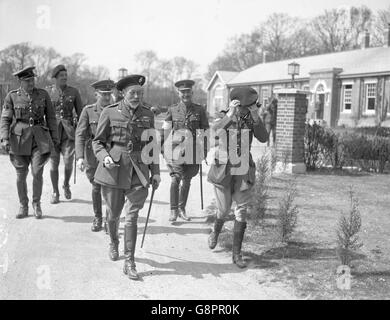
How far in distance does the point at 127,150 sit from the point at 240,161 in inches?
51.6

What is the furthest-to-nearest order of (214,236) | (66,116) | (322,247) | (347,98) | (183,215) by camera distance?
(347,98) < (66,116) < (183,215) < (322,247) < (214,236)

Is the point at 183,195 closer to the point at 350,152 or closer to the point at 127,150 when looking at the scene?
the point at 127,150

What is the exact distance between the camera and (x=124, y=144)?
5.04 meters

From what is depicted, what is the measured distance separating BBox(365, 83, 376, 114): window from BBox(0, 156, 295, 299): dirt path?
28.4m

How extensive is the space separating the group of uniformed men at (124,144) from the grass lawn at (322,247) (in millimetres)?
561

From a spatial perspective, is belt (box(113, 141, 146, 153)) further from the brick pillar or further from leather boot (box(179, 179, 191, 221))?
the brick pillar

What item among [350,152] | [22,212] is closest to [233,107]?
[22,212]

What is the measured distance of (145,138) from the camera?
511 cm

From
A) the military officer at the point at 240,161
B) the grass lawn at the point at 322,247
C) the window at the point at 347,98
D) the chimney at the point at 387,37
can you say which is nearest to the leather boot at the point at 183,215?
the grass lawn at the point at 322,247

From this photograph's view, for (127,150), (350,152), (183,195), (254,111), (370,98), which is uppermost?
(370,98)

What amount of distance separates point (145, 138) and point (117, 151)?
34 cm

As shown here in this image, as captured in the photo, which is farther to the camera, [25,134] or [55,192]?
[55,192]
